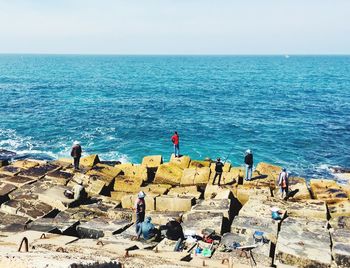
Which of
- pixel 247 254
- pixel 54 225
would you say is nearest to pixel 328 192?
pixel 247 254

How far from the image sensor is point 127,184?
1612cm

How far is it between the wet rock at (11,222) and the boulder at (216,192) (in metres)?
6.62

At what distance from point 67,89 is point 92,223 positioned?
175 feet

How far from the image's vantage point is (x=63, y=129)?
3397 cm

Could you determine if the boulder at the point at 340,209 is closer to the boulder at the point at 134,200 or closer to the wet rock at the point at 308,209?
the wet rock at the point at 308,209

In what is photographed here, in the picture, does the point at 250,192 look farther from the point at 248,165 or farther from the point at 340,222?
the point at 340,222

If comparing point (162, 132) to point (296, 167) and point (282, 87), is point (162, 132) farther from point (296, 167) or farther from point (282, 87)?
point (282, 87)

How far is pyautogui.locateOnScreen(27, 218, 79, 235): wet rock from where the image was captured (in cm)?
1098

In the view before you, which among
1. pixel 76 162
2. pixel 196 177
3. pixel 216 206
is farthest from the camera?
pixel 76 162

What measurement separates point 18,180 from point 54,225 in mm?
4981

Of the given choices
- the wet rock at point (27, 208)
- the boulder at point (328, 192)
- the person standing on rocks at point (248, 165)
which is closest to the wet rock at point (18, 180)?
the wet rock at point (27, 208)

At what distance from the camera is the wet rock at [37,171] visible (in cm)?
1606

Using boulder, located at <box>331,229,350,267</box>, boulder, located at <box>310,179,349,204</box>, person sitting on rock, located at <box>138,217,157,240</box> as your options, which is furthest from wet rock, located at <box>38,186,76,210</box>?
boulder, located at <box>310,179,349,204</box>

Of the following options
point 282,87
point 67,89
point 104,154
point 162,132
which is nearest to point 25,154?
point 104,154
